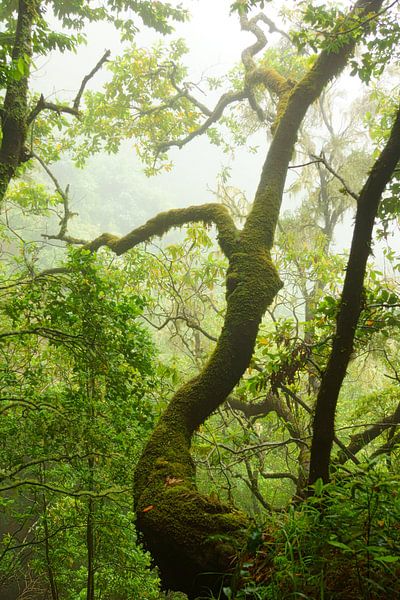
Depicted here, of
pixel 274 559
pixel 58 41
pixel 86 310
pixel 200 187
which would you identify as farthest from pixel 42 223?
pixel 200 187

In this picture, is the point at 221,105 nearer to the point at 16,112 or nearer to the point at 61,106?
the point at 61,106

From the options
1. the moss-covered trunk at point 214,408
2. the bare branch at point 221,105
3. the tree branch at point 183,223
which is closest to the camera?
the moss-covered trunk at point 214,408

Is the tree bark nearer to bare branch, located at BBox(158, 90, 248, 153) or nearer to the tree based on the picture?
the tree

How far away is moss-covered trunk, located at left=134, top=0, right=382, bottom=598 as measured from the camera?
172 cm

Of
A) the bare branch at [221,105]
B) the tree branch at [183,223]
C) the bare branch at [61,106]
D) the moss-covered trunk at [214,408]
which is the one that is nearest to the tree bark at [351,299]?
the moss-covered trunk at [214,408]

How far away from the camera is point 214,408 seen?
287 cm

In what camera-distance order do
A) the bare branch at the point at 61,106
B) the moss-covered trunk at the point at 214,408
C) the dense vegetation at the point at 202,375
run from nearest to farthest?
the dense vegetation at the point at 202,375
the moss-covered trunk at the point at 214,408
the bare branch at the point at 61,106

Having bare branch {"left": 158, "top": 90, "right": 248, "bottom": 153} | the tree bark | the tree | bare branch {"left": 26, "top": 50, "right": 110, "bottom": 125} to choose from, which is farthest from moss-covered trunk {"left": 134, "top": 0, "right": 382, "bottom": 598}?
bare branch {"left": 158, "top": 90, "right": 248, "bottom": 153}

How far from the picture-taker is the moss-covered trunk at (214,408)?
1724 mm

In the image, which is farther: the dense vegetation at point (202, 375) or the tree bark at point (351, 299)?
the tree bark at point (351, 299)

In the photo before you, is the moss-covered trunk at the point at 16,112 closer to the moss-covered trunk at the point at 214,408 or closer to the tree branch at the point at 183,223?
the tree branch at the point at 183,223

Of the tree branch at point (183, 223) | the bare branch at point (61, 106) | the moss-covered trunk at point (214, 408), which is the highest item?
the bare branch at point (61, 106)

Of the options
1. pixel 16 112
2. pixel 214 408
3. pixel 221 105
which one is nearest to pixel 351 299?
pixel 214 408

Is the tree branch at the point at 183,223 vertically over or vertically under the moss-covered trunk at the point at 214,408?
over
